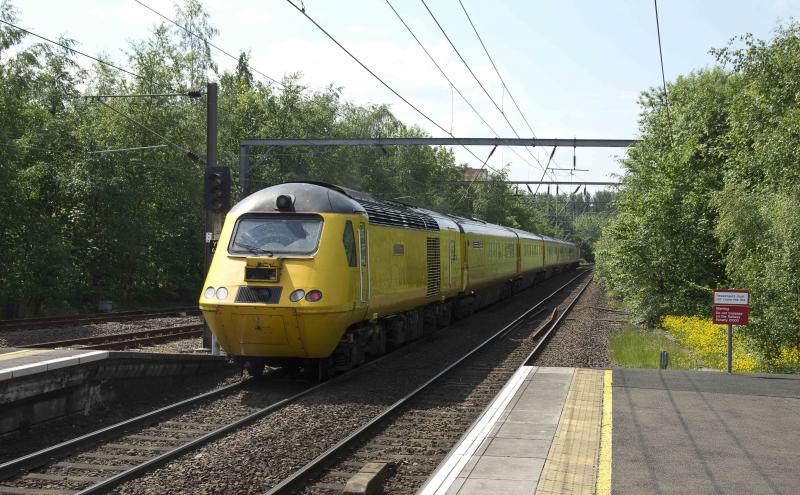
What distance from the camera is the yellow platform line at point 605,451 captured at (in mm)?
6232

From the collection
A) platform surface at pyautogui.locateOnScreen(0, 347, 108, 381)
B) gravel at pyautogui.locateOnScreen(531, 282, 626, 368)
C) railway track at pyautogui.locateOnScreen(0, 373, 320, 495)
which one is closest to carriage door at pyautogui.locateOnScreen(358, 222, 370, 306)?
railway track at pyautogui.locateOnScreen(0, 373, 320, 495)

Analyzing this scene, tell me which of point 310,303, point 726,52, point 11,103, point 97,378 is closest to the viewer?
point 97,378

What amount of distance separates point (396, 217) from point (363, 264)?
8.90 ft

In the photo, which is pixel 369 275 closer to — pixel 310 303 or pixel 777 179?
pixel 310 303

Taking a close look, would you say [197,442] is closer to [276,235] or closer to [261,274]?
[261,274]

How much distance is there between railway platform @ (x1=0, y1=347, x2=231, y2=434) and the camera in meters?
8.62

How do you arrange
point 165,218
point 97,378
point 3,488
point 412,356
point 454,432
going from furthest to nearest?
point 165,218
point 412,356
point 97,378
point 454,432
point 3,488

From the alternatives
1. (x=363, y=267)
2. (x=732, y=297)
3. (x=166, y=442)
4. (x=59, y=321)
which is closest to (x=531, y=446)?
(x=166, y=442)

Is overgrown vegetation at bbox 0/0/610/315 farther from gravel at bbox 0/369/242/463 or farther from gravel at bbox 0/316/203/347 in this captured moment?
gravel at bbox 0/369/242/463

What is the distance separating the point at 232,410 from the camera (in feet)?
33.6

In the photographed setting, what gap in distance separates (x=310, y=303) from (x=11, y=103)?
2007 centimetres

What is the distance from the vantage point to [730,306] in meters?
11.9

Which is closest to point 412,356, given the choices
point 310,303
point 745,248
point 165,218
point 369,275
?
point 369,275

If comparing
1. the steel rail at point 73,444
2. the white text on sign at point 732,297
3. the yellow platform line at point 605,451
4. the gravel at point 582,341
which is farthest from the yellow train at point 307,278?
the white text on sign at point 732,297
